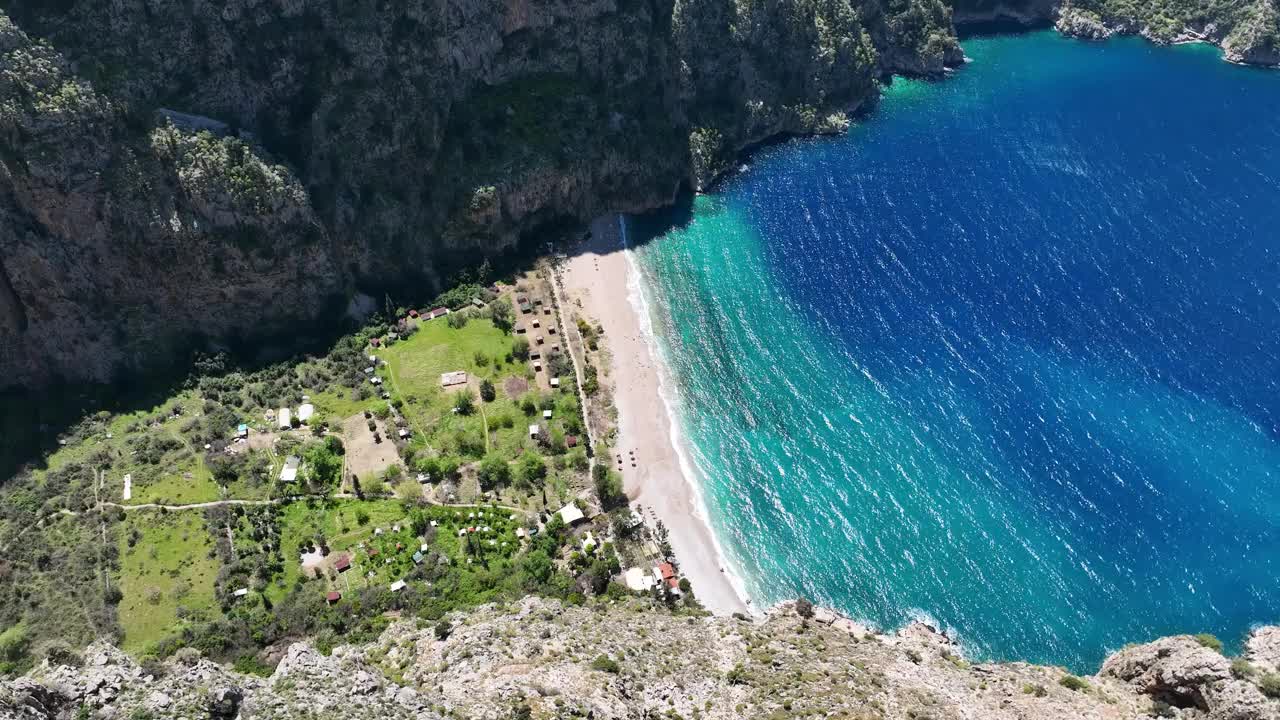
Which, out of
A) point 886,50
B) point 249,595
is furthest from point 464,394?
point 886,50

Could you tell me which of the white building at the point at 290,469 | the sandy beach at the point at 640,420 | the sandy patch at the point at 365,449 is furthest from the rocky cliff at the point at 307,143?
the white building at the point at 290,469

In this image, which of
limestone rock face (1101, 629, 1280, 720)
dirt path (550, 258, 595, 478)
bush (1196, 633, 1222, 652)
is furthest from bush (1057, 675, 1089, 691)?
dirt path (550, 258, 595, 478)

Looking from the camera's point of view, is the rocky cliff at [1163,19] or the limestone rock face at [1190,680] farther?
the rocky cliff at [1163,19]

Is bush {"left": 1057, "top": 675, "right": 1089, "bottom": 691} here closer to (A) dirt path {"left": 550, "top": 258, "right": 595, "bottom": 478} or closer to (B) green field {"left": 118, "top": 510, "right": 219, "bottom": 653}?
(A) dirt path {"left": 550, "top": 258, "right": 595, "bottom": 478}

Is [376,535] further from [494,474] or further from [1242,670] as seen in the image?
[1242,670]

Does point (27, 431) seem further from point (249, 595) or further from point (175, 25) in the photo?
point (175, 25)

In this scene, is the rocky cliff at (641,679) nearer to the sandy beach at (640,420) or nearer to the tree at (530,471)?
the sandy beach at (640,420)
